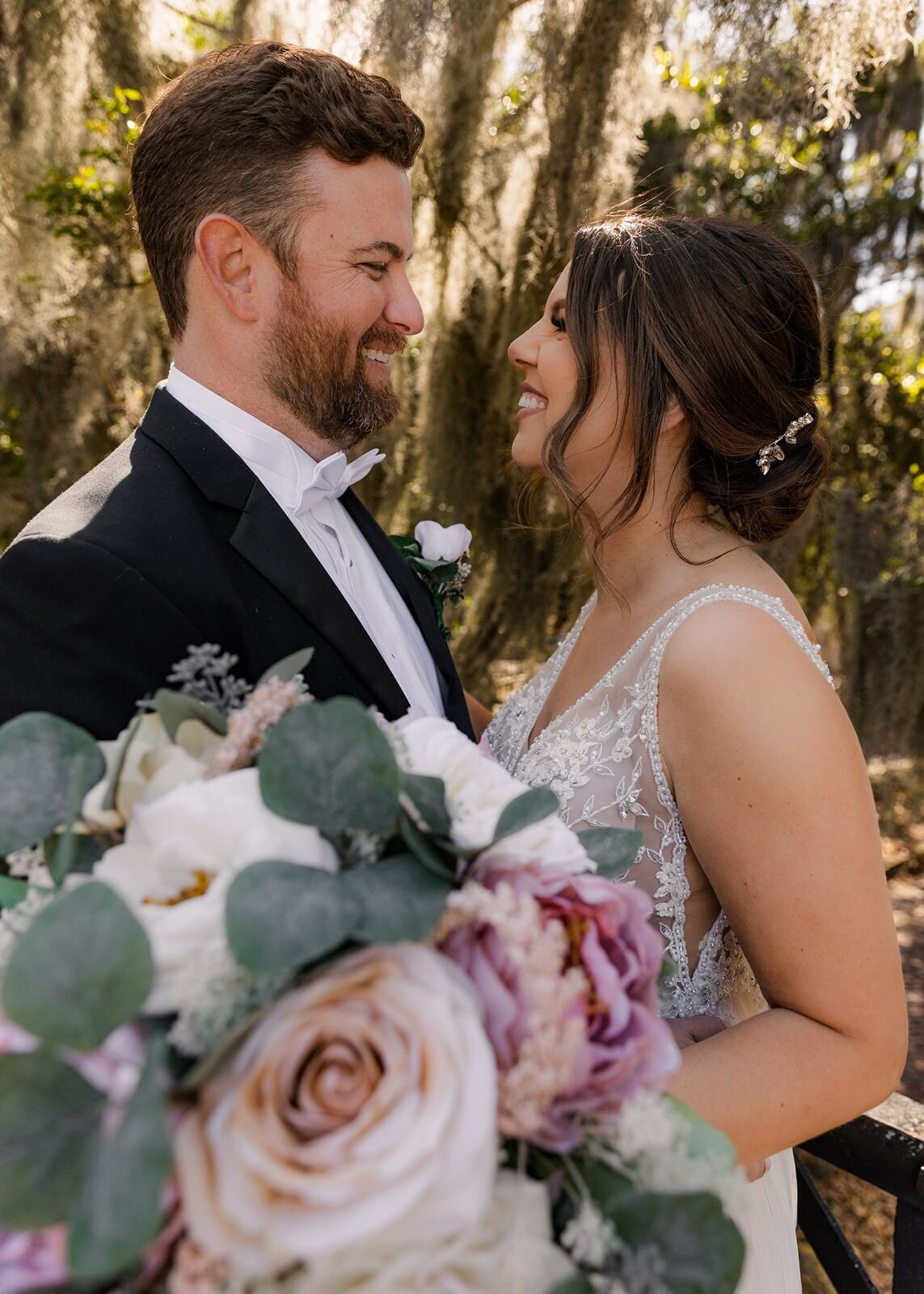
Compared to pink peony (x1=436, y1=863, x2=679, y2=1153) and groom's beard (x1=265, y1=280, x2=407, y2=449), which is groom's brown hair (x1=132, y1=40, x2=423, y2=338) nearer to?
groom's beard (x1=265, y1=280, x2=407, y2=449)

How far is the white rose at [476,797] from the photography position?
2.67 ft

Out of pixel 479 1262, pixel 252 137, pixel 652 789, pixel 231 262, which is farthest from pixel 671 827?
pixel 252 137

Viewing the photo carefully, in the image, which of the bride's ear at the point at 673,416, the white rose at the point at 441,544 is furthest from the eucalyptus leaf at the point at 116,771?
the white rose at the point at 441,544

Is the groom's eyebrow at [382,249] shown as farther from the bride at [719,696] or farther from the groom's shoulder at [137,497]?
the groom's shoulder at [137,497]

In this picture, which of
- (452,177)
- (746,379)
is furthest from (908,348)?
(746,379)

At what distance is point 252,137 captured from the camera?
6.54 ft

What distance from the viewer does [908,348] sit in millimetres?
4852

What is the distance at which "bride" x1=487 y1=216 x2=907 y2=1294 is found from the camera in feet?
4.71

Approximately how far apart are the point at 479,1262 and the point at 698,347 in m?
1.66

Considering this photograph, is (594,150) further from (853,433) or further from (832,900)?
(832,900)

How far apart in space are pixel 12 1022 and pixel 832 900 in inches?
45.2

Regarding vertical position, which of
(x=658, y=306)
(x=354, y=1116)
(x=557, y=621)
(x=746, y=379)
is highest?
(x=658, y=306)

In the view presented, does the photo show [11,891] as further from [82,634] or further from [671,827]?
[671,827]

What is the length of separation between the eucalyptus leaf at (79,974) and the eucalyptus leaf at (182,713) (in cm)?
23
